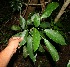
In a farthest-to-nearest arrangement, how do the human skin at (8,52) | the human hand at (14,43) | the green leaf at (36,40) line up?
the human hand at (14,43) < the human skin at (8,52) < the green leaf at (36,40)

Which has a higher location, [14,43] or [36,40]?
[36,40]

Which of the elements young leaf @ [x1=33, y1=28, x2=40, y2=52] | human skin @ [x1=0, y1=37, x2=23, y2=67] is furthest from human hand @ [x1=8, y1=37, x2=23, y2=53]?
young leaf @ [x1=33, y1=28, x2=40, y2=52]

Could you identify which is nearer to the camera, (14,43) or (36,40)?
(36,40)

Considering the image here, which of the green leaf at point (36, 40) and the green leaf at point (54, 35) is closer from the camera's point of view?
the green leaf at point (36, 40)

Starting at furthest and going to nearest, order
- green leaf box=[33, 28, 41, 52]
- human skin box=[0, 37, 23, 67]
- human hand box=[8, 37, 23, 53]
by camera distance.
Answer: human hand box=[8, 37, 23, 53] → human skin box=[0, 37, 23, 67] → green leaf box=[33, 28, 41, 52]

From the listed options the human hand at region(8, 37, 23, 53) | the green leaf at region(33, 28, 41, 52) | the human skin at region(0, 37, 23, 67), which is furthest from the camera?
the human hand at region(8, 37, 23, 53)

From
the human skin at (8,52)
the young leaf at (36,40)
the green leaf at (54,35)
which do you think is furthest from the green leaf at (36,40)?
the human skin at (8,52)

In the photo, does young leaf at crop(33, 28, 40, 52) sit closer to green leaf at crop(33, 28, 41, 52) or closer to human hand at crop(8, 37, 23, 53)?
green leaf at crop(33, 28, 41, 52)

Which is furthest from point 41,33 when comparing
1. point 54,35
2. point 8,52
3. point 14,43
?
point 8,52

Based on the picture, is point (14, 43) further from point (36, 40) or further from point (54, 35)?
point (54, 35)

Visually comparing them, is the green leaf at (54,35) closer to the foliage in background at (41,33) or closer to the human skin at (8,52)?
the foliage in background at (41,33)

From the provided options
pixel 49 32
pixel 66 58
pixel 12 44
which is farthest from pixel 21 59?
pixel 49 32

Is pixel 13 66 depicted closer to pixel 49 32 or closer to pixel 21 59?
pixel 21 59

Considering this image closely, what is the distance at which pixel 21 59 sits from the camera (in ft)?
9.46
